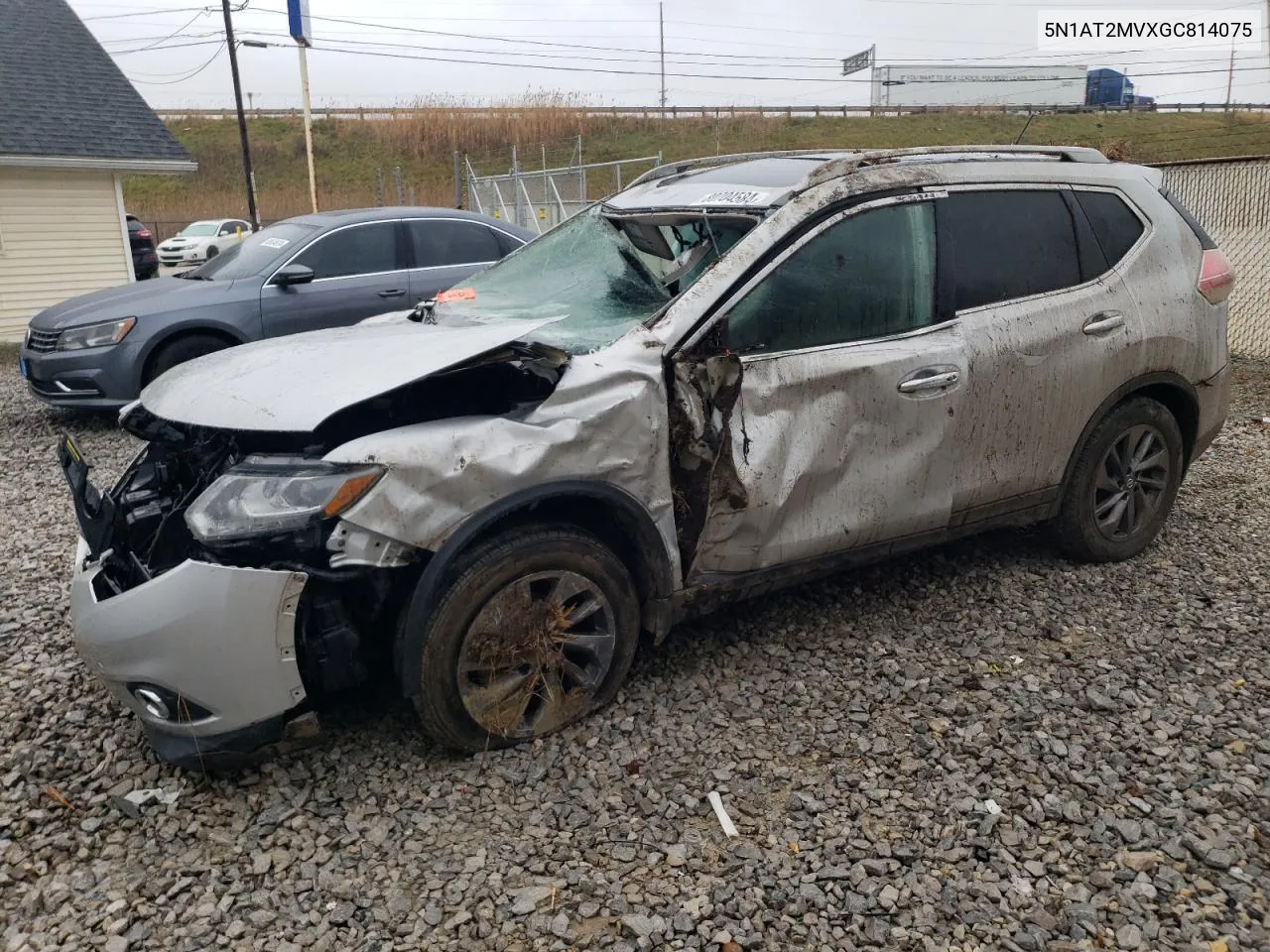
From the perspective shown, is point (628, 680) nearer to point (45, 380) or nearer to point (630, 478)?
point (630, 478)

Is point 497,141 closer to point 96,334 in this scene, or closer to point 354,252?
point 354,252

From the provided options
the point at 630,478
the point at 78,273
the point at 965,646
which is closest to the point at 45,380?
the point at 630,478

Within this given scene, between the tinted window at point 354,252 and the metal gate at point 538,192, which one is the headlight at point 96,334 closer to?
the tinted window at point 354,252

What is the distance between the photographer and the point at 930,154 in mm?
3848

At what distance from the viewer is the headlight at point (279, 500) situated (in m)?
2.61

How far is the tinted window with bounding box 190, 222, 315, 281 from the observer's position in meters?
7.77

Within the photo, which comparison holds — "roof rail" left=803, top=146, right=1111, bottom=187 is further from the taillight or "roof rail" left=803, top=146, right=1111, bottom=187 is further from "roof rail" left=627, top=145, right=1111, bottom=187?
the taillight

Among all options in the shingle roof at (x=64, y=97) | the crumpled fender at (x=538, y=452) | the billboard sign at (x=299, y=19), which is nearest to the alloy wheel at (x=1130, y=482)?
the crumpled fender at (x=538, y=452)

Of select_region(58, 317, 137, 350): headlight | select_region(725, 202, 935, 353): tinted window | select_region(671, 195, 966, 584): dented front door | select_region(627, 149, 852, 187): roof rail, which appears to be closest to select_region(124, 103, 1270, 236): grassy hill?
select_region(58, 317, 137, 350): headlight

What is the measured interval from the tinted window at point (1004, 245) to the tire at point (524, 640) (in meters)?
1.82

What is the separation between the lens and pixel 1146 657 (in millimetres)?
3666

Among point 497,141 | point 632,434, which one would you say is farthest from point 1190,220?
point 497,141

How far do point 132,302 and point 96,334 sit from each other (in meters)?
0.37

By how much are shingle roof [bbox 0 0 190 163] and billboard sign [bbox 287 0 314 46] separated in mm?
4540
